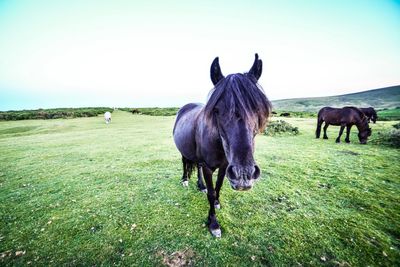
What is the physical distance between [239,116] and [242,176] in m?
0.78

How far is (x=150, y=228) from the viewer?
3.67m

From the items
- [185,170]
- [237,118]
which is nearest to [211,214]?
[185,170]

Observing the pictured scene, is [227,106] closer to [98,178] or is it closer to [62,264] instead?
[62,264]

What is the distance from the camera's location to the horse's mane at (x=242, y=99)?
7.61 feet

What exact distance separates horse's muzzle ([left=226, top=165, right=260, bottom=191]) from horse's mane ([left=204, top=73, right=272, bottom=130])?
2.15 feet

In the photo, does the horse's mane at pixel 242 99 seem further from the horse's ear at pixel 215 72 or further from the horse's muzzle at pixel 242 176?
the horse's muzzle at pixel 242 176

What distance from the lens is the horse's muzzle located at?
213 cm

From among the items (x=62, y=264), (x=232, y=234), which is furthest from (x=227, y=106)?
(x=62, y=264)

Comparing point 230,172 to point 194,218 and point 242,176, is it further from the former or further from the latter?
point 194,218

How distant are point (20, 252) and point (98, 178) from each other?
132 inches

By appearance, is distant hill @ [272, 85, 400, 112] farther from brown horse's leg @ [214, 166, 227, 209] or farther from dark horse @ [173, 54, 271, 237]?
dark horse @ [173, 54, 271, 237]

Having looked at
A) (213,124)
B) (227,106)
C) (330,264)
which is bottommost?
(330,264)

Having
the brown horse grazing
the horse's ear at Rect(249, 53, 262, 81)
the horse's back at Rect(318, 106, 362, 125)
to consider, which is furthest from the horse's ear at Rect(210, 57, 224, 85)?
the horse's back at Rect(318, 106, 362, 125)

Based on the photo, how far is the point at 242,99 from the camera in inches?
92.7
